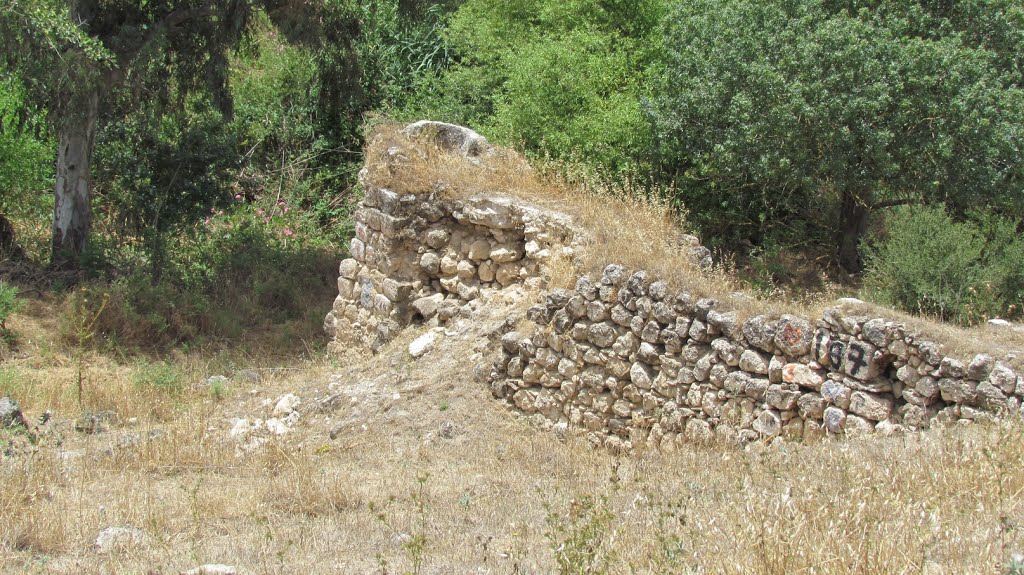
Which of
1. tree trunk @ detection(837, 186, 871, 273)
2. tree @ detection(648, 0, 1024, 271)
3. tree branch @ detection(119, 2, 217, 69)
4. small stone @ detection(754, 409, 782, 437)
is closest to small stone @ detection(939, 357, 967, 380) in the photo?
small stone @ detection(754, 409, 782, 437)

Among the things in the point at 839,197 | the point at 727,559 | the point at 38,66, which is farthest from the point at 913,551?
the point at 38,66

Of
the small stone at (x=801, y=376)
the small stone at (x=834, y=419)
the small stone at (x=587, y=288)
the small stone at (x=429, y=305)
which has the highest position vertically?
the small stone at (x=801, y=376)

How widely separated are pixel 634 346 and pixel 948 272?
3781 millimetres

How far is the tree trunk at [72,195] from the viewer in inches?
522

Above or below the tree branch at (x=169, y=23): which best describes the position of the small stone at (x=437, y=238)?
below

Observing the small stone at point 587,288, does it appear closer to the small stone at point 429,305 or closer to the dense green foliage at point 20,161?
the small stone at point 429,305

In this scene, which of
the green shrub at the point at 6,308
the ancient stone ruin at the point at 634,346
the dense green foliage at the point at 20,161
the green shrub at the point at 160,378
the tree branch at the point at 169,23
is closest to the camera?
the ancient stone ruin at the point at 634,346

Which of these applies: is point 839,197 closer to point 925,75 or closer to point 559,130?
point 925,75

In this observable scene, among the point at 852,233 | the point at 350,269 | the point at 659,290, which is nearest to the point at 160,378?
the point at 350,269

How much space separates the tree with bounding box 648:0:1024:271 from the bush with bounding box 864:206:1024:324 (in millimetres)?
1274

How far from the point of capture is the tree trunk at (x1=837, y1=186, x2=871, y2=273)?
12.5 metres

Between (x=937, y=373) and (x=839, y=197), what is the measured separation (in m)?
7.63

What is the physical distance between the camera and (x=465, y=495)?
5977 mm

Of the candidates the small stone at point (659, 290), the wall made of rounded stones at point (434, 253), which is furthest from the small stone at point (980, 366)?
the wall made of rounded stones at point (434, 253)
